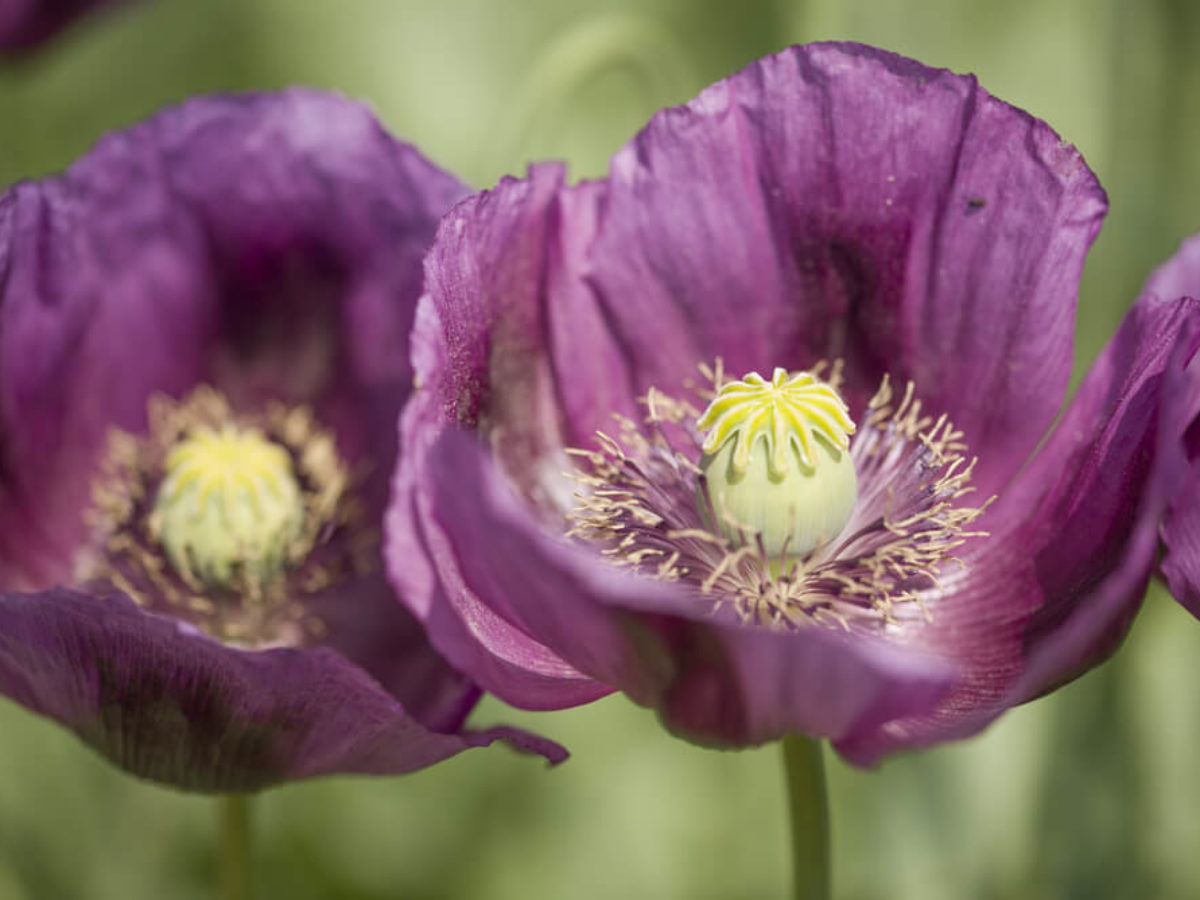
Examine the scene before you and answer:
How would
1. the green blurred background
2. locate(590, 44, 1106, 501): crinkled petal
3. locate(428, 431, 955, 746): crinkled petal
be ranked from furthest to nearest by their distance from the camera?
the green blurred background → locate(590, 44, 1106, 501): crinkled petal → locate(428, 431, 955, 746): crinkled petal

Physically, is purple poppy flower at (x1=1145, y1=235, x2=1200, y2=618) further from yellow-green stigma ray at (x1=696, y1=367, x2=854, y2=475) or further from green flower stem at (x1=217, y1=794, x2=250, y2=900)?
green flower stem at (x1=217, y1=794, x2=250, y2=900)

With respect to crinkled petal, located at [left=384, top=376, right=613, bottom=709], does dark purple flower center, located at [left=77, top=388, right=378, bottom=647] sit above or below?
below

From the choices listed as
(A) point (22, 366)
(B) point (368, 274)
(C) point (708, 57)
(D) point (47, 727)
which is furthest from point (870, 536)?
(C) point (708, 57)

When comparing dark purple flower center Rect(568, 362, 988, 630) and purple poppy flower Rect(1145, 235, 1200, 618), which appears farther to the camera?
dark purple flower center Rect(568, 362, 988, 630)

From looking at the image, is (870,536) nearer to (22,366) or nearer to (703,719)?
(703,719)

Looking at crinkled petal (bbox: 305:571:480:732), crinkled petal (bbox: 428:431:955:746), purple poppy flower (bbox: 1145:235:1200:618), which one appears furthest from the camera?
crinkled petal (bbox: 305:571:480:732)

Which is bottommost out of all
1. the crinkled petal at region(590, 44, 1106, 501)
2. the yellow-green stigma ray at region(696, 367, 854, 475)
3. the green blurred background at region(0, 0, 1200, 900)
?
the green blurred background at region(0, 0, 1200, 900)

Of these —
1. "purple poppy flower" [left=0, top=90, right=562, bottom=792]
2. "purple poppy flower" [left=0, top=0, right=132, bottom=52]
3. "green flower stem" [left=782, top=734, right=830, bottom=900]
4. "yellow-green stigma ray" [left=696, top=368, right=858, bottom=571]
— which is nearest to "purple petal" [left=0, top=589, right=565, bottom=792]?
"purple poppy flower" [left=0, top=90, right=562, bottom=792]
